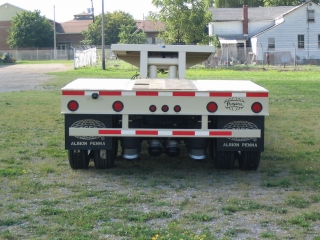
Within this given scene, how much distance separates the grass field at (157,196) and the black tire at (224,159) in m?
0.11

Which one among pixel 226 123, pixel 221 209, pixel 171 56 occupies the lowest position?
pixel 221 209

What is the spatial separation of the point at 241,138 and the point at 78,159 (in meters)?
2.26

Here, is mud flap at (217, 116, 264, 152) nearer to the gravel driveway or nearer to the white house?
the gravel driveway

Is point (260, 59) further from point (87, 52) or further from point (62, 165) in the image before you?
point (62, 165)

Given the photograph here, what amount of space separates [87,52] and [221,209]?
46.3 m

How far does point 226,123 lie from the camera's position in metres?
7.64

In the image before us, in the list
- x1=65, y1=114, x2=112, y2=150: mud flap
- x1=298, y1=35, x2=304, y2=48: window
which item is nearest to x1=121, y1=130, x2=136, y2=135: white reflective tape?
x1=65, y1=114, x2=112, y2=150: mud flap

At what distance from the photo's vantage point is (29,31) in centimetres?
8794

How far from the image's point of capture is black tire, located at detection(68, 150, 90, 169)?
26.5ft

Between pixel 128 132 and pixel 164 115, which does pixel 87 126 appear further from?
pixel 164 115

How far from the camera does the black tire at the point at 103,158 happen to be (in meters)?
8.07

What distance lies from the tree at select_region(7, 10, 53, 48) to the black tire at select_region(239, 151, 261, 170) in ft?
272

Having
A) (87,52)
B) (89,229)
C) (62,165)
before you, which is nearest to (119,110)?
(62,165)

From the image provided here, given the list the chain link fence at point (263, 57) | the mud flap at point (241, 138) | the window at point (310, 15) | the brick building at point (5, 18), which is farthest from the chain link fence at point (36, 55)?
the mud flap at point (241, 138)
